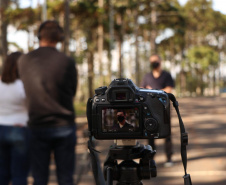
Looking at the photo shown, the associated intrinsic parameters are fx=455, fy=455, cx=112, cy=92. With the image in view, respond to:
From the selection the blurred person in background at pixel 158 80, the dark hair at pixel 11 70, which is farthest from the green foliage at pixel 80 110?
the dark hair at pixel 11 70

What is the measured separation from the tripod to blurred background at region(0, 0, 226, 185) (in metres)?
3.54

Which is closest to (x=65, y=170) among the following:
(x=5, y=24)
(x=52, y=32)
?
(x=52, y=32)

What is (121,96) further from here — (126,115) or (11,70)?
(11,70)

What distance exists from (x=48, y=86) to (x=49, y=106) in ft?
0.45

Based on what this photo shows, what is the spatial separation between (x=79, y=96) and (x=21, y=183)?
32207mm

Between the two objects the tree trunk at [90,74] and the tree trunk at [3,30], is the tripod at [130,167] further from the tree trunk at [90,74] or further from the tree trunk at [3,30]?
the tree trunk at [90,74]

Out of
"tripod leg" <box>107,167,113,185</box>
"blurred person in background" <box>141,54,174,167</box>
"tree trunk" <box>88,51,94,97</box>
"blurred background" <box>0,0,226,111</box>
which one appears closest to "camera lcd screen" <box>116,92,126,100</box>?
"tripod leg" <box>107,167,113,185</box>

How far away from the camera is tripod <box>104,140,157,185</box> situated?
94.2 inches

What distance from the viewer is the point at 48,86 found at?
10.2 feet

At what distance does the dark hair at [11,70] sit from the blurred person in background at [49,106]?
548mm

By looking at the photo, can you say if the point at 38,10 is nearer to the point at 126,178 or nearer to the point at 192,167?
the point at 192,167

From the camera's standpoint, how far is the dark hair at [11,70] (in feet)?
12.3

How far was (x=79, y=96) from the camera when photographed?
35.9m

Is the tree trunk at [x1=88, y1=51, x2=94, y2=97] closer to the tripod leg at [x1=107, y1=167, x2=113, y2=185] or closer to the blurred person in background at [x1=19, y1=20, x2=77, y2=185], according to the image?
the blurred person in background at [x1=19, y1=20, x2=77, y2=185]
